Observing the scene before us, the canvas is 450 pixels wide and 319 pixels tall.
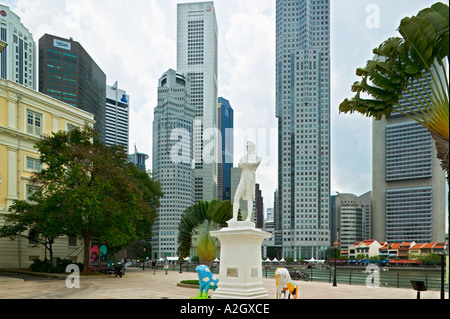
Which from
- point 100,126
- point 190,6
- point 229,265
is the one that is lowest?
point 229,265

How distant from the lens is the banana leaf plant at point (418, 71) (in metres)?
9.35

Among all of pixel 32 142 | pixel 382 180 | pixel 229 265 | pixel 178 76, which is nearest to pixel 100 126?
pixel 178 76

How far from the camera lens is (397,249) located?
131m

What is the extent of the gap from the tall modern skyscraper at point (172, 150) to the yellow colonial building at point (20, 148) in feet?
290

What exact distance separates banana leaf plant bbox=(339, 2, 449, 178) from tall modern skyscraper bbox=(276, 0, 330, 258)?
505ft

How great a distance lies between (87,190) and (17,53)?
462 feet

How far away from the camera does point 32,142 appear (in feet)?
125

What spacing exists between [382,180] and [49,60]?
462 ft

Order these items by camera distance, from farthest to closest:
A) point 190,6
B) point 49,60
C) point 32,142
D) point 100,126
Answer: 1. point 100,126
2. point 190,6
3. point 49,60
4. point 32,142

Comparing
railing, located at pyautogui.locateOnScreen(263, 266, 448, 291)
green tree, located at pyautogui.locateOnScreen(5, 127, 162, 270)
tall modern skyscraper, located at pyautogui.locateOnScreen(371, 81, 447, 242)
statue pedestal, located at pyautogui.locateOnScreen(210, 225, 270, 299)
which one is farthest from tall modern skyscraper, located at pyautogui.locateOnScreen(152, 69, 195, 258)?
statue pedestal, located at pyautogui.locateOnScreen(210, 225, 270, 299)

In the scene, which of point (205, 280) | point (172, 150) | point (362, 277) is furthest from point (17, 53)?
point (205, 280)

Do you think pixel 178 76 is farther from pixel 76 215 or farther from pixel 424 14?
pixel 424 14

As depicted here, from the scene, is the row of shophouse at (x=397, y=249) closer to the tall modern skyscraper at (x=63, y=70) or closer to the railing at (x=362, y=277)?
the railing at (x=362, y=277)

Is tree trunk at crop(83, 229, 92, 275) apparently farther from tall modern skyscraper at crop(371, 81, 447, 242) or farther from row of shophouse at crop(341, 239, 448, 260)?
tall modern skyscraper at crop(371, 81, 447, 242)
